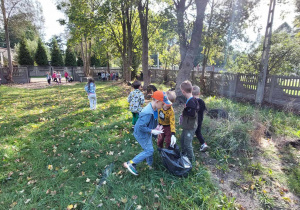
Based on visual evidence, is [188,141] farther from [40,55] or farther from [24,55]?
[40,55]

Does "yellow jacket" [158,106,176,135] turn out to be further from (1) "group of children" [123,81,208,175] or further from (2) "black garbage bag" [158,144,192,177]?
(2) "black garbage bag" [158,144,192,177]

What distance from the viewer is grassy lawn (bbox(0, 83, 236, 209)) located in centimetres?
261

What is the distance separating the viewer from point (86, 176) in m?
3.21

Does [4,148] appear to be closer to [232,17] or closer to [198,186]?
[198,186]

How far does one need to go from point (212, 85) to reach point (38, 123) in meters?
9.57

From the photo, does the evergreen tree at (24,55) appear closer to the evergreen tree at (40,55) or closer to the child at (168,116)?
the evergreen tree at (40,55)

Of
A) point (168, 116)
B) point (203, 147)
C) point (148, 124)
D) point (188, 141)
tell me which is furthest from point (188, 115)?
point (203, 147)

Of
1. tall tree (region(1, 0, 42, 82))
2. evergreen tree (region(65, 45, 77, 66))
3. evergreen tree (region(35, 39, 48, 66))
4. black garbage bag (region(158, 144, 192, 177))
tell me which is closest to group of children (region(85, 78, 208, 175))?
black garbage bag (region(158, 144, 192, 177))

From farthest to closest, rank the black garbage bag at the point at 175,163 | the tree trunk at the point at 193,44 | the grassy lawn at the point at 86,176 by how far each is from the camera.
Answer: the tree trunk at the point at 193,44
the black garbage bag at the point at 175,163
the grassy lawn at the point at 86,176

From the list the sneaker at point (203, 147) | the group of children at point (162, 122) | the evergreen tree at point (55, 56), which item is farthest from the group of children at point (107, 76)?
the sneaker at point (203, 147)

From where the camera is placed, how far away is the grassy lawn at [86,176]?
2609mm

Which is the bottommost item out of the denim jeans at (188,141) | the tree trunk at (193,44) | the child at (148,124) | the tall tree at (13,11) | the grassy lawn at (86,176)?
the grassy lawn at (86,176)

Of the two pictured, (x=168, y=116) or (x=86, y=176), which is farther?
(x=168, y=116)

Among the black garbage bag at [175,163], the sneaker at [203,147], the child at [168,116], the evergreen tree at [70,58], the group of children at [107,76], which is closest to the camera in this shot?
the black garbage bag at [175,163]
